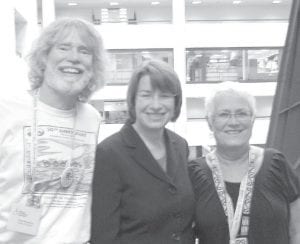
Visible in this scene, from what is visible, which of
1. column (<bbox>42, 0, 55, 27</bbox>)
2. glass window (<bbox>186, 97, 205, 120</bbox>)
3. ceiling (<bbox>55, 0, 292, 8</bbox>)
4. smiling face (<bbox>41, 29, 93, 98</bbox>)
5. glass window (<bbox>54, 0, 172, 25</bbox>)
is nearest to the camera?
smiling face (<bbox>41, 29, 93, 98</bbox>)

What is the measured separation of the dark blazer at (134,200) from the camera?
366 centimetres

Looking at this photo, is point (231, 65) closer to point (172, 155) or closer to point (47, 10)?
point (47, 10)

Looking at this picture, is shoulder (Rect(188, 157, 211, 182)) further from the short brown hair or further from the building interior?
the building interior

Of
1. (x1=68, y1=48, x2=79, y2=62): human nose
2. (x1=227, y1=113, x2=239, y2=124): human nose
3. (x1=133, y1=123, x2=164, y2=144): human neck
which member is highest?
(x1=68, y1=48, x2=79, y2=62): human nose

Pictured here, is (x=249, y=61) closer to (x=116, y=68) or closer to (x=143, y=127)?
(x=116, y=68)

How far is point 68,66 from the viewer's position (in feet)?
11.9

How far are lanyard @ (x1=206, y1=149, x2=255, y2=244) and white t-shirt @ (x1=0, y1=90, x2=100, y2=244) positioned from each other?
0.86 metres

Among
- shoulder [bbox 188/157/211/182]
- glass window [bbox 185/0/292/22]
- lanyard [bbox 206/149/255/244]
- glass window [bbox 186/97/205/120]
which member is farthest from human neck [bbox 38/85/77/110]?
glass window [bbox 185/0/292/22]

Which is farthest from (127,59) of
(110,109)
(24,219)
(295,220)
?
(24,219)

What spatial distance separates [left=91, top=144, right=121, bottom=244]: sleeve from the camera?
365 cm

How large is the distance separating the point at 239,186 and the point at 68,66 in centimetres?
137

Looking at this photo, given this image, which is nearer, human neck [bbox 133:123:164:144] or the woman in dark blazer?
the woman in dark blazer

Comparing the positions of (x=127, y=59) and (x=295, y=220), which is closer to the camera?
(x=295, y=220)

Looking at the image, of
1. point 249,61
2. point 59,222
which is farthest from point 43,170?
point 249,61
